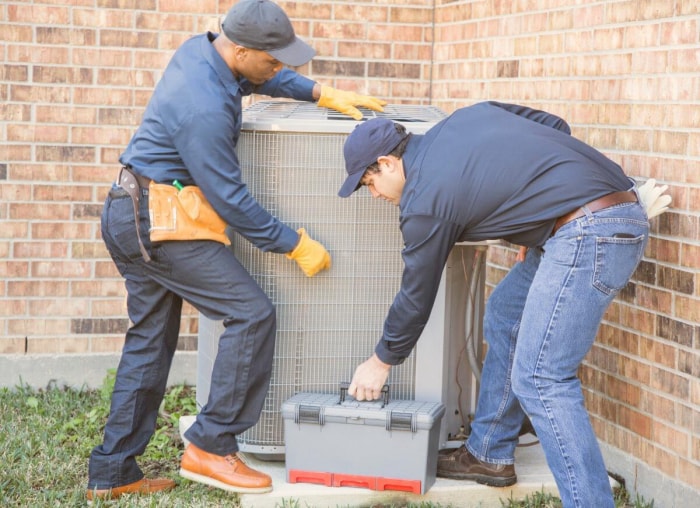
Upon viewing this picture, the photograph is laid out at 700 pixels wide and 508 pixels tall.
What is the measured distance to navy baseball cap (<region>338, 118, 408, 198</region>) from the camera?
141 inches

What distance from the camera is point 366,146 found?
3.58 meters

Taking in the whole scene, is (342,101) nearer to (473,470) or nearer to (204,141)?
(204,141)

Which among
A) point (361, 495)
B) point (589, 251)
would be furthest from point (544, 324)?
point (361, 495)

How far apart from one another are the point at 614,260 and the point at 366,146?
917 mm

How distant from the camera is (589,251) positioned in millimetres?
3406

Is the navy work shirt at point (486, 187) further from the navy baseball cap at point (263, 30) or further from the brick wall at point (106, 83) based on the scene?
the brick wall at point (106, 83)

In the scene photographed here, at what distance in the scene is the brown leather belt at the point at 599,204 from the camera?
3437mm

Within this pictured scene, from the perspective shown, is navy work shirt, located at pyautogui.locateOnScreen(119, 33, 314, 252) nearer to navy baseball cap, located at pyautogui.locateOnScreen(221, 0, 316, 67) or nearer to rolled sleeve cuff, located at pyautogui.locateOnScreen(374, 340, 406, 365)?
navy baseball cap, located at pyautogui.locateOnScreen(221, 0, 316, 67)

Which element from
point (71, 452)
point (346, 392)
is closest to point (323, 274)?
point (346, 392)

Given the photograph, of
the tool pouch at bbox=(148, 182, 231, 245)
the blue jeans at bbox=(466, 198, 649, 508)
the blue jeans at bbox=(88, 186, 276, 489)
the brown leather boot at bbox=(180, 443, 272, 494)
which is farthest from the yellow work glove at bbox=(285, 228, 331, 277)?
the blue jeans at bbox=(466, 198, 649, 508)

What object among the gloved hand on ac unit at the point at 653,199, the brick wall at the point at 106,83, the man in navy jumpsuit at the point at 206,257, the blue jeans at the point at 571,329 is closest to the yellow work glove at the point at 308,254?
the man in navy jumpsuit at the point at 206,257

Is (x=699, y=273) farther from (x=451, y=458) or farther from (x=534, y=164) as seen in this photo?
(x=451, y=458)

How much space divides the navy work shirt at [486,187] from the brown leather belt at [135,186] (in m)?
1.08

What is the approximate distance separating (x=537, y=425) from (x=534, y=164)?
0.88m
